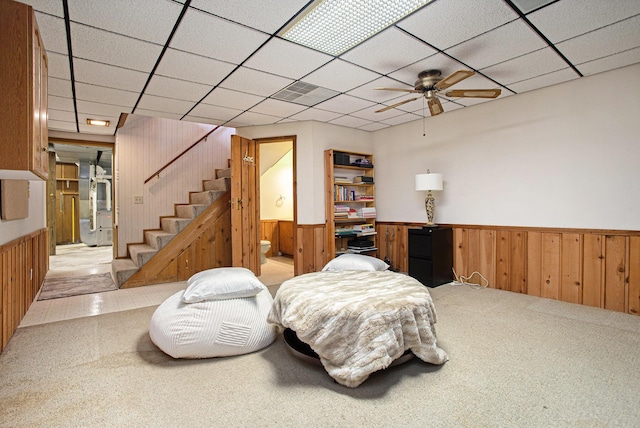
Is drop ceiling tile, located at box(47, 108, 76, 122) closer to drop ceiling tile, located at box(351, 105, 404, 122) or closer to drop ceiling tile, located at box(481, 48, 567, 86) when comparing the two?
drop ceiling tile, located at box(351, 105, 404, 122)

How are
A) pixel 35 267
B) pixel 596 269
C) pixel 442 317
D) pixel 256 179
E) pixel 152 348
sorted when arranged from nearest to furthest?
pixel 152 348
pixel 442 317
pixel 596 269
pixel 35 267
pixel 256 179

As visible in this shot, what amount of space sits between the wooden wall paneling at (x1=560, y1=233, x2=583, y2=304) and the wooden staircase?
180 inches

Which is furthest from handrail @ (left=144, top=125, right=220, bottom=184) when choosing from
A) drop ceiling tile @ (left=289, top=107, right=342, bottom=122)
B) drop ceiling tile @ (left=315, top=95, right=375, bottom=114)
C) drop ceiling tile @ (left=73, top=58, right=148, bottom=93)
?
drop ceiling tile @ (left=315, top=95, right=375, bottom=114)

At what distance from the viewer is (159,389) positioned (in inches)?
71.4

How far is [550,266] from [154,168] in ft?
19.6

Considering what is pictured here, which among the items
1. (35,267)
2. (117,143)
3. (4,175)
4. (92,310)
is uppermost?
(117,143)

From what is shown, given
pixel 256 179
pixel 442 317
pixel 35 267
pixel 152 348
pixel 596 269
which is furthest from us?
pixel 256 179

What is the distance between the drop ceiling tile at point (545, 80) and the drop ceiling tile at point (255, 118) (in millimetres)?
3058

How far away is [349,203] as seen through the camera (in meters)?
5.31

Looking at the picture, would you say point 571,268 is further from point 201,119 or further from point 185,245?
point 201,119

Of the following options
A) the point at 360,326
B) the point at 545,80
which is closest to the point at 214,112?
the point at 360,326

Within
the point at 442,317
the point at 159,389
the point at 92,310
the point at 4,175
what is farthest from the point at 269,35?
the point at 92,310

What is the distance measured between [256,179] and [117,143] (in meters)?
2.44

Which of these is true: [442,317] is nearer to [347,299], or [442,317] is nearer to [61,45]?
[347,299]
